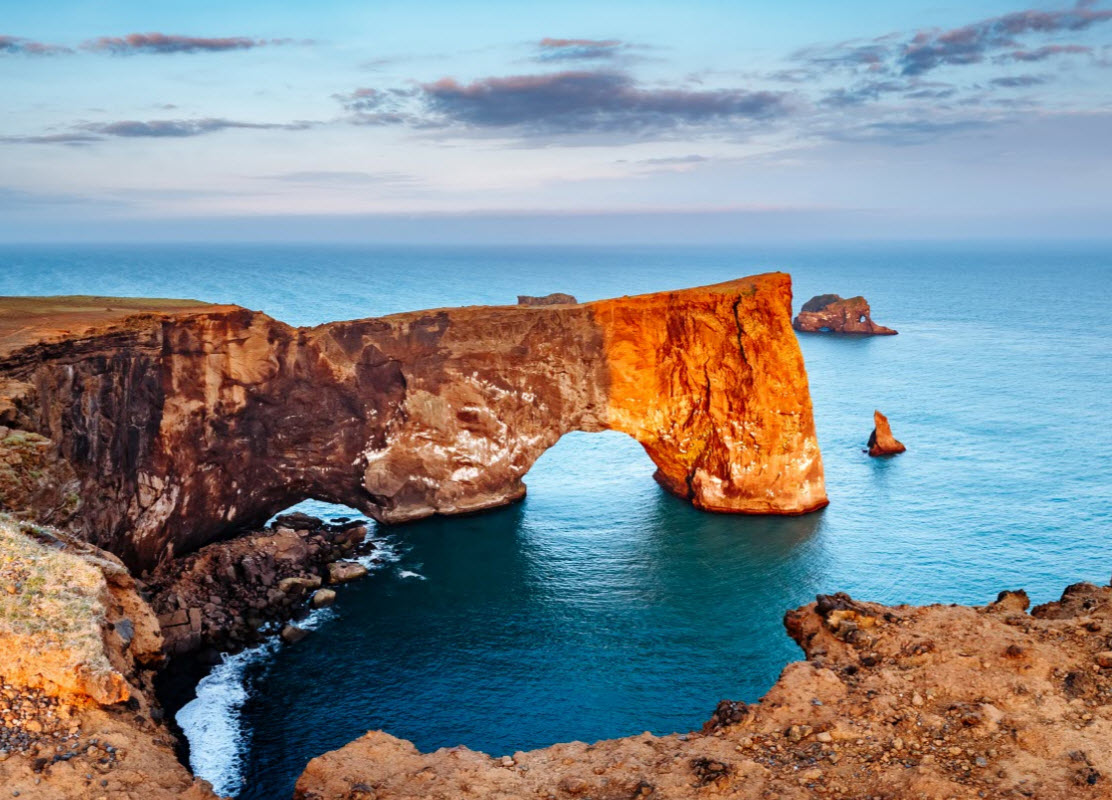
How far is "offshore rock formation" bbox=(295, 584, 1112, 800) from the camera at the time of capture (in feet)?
72.8

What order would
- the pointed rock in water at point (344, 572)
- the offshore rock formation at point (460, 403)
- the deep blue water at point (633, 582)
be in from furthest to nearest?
the offshore rock formation at point (460, 403) → the pointed rock in water at point (344, 572) → the deep blue water at point (633, 582)

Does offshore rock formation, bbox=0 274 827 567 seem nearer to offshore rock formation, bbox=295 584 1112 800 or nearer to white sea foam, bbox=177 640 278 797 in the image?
white sea foam, bbox=177 640 278 797

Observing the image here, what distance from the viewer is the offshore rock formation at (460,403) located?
54.9 metres

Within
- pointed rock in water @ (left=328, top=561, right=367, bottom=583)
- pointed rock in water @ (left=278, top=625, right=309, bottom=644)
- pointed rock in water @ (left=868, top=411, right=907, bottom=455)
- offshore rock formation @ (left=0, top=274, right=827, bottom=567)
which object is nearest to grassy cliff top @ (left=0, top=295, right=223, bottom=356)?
offshore rock formation @ (left=0, top=274, right=827, bottom=567)

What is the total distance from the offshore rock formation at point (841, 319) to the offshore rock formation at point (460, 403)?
91.7 m

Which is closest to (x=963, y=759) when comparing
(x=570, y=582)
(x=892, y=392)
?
(x=570, y=582)

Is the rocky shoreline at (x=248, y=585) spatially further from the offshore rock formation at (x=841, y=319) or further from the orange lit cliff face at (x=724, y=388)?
the offshore rock formation at (x=841, y=319)

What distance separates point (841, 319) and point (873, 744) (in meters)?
136

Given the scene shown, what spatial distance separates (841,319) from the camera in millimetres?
152000

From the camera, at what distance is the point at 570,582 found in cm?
5319

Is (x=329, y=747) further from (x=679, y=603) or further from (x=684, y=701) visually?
(x=679, y=603)

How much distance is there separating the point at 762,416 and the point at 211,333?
3727 cm

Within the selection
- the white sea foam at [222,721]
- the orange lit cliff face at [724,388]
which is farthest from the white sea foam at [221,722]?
the orange lit cliff face at [724,388]

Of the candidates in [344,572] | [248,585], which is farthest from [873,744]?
[248,585]
